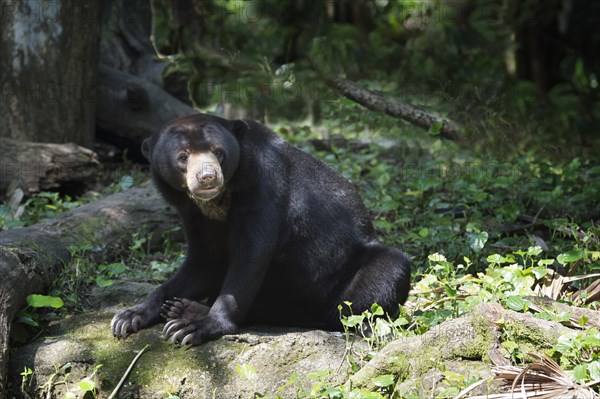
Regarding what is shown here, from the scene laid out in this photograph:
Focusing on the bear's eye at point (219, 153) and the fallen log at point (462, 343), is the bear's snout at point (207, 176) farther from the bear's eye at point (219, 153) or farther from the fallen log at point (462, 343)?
the fallen log at point (462, 343)

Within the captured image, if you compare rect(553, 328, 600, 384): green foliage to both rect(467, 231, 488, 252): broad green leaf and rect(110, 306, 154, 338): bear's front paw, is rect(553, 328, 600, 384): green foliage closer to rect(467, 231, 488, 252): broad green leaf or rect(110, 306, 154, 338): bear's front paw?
rect(467, 231, 488, 252): broad green leaf

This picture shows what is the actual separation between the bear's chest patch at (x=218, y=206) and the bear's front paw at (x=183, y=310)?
567 mm

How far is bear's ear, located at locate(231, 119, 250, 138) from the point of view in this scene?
5129 mm

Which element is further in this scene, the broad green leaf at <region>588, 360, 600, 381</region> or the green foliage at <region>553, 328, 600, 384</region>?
the green foliage at <region>553, 328, 600, 384</region>

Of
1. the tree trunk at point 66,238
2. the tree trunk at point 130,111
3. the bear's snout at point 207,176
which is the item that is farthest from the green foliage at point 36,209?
the bear's snout at point 207,176

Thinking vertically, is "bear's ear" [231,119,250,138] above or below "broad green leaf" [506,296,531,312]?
above

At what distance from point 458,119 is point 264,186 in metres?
4.64

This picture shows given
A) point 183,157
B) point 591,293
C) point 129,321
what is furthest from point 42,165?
point 591,293

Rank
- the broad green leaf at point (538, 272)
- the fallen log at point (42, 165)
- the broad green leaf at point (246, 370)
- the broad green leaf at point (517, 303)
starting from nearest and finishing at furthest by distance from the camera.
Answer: the broad green leaf at point (246, 370) → the broad green leaf at point (517, 303) → the broad green leaf at point (538, 272) → the fallen log at point (42, 165)

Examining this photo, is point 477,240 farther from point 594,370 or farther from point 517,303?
point 594,370

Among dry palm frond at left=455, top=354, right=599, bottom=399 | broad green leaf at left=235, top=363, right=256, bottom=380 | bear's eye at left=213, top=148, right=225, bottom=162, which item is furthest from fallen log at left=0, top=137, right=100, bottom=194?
dry palm frond at left=455, top=354, right=599, bottom=399

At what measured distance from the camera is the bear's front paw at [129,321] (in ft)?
15.5

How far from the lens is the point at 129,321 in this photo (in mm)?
4785

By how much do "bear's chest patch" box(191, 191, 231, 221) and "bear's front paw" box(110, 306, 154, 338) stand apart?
2.35 ft
